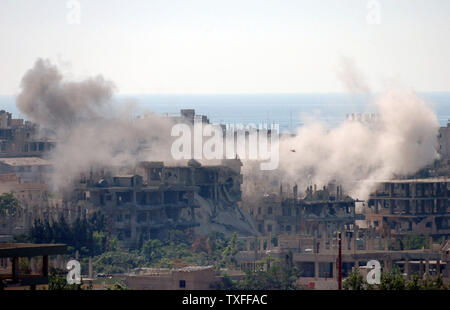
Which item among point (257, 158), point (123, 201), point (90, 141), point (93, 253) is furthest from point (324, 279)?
point (257, 158)

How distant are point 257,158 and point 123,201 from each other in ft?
98.7

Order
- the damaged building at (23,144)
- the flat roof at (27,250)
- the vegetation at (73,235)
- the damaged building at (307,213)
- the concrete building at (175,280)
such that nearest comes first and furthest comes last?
the flat roof at (27,250)
the concrete building at (175,280)
the vegetation at (73,235)
the damaged building at (307,213)
the damaged building at (23,144)

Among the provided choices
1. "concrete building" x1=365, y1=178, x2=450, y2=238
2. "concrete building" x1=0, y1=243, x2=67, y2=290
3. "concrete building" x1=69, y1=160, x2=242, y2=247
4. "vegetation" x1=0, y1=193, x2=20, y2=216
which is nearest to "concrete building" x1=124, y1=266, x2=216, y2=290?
"concrete building" x1=69, y1=160, x2=242, y2=247

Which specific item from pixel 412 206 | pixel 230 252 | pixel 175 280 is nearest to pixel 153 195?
pixel 412 206

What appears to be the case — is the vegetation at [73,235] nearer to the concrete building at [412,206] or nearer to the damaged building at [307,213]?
the damaged building at [307,213]

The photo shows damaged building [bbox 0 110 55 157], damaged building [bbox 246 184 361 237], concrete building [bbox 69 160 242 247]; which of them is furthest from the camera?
damaged building [bbox 0 110 55 157]

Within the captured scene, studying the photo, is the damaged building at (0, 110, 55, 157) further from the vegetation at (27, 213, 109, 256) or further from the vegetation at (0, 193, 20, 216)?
the vegetation at (27, 213, 109, 256)

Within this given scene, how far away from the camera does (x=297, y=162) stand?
15338cm

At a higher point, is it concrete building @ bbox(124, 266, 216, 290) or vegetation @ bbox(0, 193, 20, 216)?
vegetation @ bbox(0, 193, 20, 216)

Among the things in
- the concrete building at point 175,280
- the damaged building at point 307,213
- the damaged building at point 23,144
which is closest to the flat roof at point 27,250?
the concrete building at point 175,280

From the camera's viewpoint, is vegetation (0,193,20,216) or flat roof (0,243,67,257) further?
vegetation (0,193,20,216)

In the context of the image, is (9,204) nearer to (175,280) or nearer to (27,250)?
(175,280)

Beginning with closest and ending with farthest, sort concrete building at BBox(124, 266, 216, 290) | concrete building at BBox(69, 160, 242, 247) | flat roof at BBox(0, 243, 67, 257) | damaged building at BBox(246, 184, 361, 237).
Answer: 1. flat roof at BBox(0, 243, 67, 257)
2. concrete building at BBox(124, 266, 216, 290)
3. concrete building at BBox(69, 160, 242, 247)
4. damaged building at BBox(246, 184, 361, 237)
